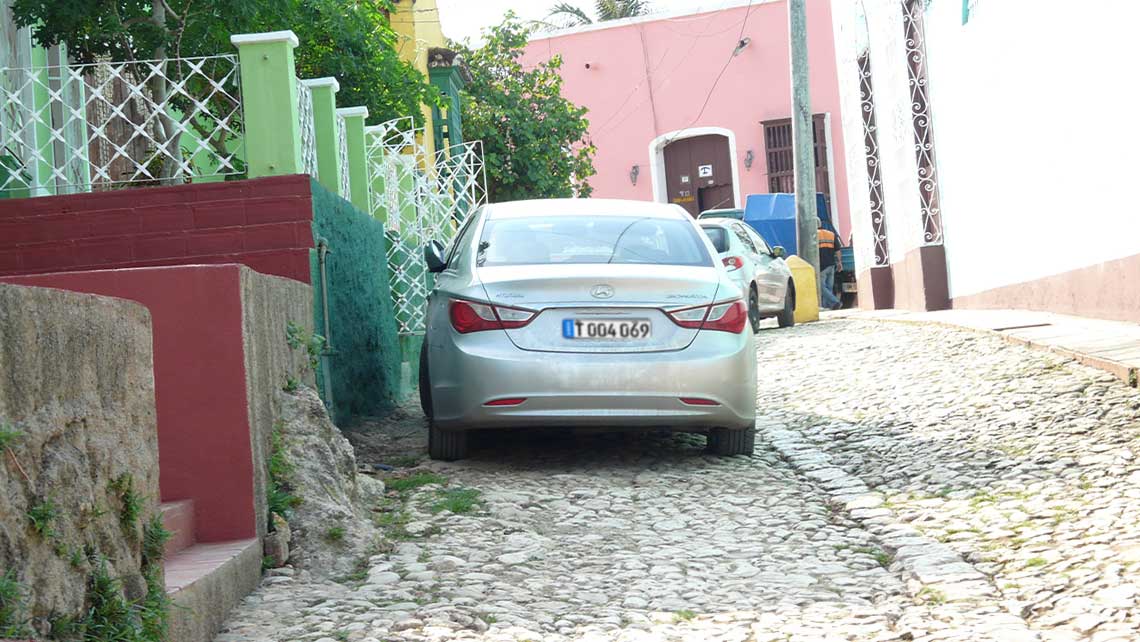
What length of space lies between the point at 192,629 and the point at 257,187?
13.9 ft

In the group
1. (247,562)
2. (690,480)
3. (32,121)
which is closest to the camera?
(247,562)

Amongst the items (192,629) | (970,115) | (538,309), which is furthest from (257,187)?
(970,115)

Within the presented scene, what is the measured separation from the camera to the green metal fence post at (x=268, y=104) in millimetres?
7969

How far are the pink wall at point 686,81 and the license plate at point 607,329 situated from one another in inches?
1091

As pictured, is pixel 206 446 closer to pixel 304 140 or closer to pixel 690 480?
pixel 690 480

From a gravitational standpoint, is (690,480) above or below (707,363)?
below

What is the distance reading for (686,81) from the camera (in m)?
Answer: 35.8

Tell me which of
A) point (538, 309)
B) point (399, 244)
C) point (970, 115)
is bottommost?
point (538, 309)

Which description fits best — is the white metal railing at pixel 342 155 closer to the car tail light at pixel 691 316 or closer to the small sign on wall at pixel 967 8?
the car tail light at pixel 691 316

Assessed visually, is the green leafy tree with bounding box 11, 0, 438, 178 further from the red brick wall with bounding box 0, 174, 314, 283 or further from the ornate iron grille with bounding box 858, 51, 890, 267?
the ornate iron grille with bounding box 858, 51, 890, 267

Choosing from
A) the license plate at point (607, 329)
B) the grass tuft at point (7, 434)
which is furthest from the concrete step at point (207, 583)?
the license plate at point (607, 329)

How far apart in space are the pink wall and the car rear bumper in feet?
90.6

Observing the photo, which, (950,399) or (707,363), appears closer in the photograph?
(707,363)

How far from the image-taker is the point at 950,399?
29.5ft
